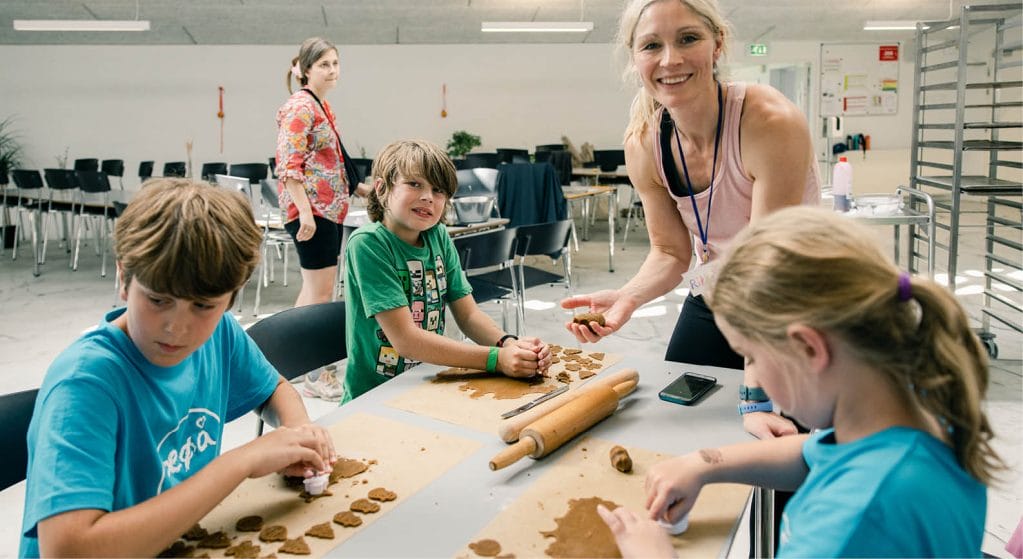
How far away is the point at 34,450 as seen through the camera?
3.17 ft

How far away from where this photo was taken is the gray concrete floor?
8.21ft

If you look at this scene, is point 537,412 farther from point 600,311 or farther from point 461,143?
point 461,143

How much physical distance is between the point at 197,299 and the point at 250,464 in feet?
0.81

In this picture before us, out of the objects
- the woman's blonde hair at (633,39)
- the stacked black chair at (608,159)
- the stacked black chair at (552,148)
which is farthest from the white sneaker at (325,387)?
the stacked black chair at (608,159)

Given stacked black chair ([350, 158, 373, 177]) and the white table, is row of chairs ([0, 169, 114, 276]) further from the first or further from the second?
the white table

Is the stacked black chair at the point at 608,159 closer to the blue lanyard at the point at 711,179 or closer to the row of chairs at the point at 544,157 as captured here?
the row of chairs at the point at 544,157

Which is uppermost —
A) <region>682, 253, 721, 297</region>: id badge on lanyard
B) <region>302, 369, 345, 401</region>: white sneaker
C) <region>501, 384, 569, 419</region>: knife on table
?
<region>682, 253, 721, 297</region>: id badge on lanyard

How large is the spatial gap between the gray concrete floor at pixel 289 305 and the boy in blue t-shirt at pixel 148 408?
5.14 feet

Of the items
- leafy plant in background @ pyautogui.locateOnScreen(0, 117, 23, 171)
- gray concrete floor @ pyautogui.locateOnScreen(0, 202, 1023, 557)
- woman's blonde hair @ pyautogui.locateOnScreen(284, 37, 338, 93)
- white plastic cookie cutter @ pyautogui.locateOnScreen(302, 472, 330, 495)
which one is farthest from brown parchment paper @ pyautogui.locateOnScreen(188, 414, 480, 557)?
leafy plant in background @ pyautogui.locateOnScreen(0, 117, 23, 171)

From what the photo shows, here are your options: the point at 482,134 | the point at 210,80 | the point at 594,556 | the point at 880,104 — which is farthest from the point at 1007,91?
the point at 594,556

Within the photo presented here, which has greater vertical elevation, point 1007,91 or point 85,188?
point 1007,91

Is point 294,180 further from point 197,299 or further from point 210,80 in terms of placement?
point 210,80

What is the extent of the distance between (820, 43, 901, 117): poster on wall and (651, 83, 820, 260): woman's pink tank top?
11.0 m

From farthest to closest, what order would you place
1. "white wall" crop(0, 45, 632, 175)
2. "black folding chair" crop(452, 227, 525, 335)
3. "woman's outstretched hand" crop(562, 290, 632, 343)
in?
1. "white wall" crop(0, 45, 632, 175)
2. "black folding chair" crop(452, 227, 525, 335)
3. "woman's outstretched hand" crop(562, 290, 632, 343)
